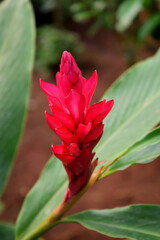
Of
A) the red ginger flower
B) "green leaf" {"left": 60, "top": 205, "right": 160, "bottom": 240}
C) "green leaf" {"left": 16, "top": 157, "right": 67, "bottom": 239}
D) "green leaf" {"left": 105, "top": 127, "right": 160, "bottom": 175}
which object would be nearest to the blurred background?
"green leaf" {"left": 16, "top": 157, "right": 67, "bottom": 239}

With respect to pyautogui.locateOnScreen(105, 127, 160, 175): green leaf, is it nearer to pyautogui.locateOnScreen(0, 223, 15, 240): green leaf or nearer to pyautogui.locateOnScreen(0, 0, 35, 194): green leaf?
pyautogui.locateOnScreen(0, 0, 35, 194): green leaf

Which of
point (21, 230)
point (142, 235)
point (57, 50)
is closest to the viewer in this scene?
point (142, 235)

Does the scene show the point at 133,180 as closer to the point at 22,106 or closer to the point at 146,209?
the point at 22,106

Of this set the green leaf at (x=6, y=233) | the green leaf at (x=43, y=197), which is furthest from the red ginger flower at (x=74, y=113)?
the green leaf at (x=6, y=233)

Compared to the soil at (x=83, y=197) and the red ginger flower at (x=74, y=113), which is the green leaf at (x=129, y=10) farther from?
the red ginger flower at (x=74, y=113)

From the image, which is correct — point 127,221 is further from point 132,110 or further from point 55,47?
point 55,47

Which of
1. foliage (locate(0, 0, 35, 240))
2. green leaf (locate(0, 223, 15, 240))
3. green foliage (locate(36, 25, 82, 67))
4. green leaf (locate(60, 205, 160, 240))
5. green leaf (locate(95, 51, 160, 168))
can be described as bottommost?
green foliage (locate(36, 25, 82, 67))

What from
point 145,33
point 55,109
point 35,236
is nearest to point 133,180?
point 145,33
